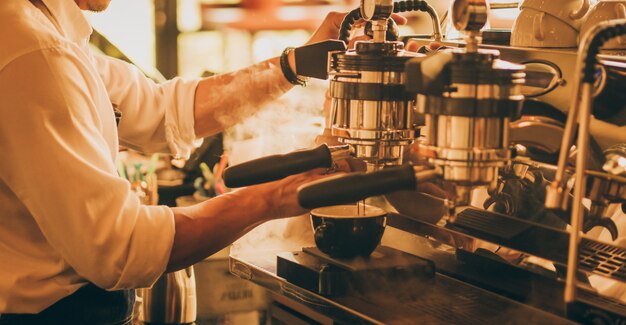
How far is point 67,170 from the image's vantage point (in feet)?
4.27

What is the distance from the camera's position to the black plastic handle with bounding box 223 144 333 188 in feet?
3.81

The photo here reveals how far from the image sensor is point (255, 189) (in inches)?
55.9

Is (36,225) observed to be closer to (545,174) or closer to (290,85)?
(290,85)

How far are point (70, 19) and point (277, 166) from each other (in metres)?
0.60

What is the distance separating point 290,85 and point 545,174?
0.71 m

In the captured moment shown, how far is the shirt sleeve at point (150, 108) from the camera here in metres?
1.94

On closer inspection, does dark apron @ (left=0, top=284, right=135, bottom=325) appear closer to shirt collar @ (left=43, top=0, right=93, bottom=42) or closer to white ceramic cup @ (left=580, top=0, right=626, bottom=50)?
shirt collar @ (left=43, top=0, right=93, bottom=42)

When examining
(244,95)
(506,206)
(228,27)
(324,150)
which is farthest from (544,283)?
(228,27)

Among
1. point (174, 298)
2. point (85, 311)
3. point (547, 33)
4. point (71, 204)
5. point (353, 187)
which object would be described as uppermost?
point (547, 33)

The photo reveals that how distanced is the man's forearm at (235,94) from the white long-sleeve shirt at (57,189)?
1.58ft

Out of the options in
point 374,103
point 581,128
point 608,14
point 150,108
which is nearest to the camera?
point 581,128

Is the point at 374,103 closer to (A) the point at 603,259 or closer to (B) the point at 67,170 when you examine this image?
(A) the point at 603,259

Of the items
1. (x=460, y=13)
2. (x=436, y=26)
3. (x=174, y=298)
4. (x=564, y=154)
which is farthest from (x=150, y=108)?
(x=564, y=154)

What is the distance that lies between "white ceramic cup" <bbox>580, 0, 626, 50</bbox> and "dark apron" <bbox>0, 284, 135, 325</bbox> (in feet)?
3.09
